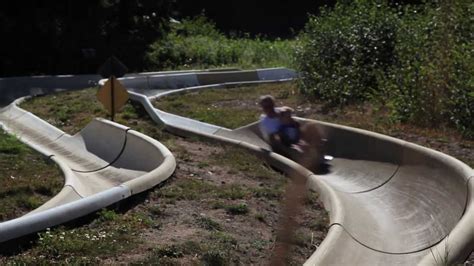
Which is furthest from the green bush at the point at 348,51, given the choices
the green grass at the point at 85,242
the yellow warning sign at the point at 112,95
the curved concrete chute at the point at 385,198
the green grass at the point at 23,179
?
the green grass at the point at 85,242

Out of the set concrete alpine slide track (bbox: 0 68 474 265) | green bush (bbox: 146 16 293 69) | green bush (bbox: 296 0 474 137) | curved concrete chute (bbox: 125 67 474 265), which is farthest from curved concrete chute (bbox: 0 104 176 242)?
green bush (bbox: 146 16 293 69)

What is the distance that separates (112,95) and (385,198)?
21.6 ft

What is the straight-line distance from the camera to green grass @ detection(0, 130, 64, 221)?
8.78m

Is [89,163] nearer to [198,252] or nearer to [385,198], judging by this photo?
[385,198]

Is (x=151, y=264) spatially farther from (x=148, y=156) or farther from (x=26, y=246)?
(x=148, y=156)

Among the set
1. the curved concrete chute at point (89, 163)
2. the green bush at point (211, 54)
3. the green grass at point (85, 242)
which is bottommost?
the green bush at point (211, 54)

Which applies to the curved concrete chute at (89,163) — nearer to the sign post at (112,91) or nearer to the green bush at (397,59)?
the sign post at (112,91)

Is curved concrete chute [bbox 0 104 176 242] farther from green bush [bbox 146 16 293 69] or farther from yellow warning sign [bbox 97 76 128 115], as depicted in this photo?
green bush [bbox 146 16 293 69]

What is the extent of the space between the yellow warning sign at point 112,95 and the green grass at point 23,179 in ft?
6.43

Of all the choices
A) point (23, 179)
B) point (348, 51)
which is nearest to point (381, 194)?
point (23, 179)

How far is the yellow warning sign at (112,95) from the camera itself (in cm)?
1502

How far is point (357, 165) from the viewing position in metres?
11.9

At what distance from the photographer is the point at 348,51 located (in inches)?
714

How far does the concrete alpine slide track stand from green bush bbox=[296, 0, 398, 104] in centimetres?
367
